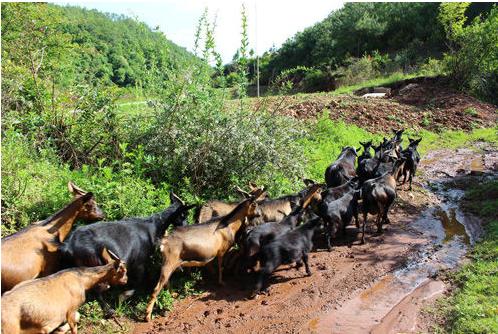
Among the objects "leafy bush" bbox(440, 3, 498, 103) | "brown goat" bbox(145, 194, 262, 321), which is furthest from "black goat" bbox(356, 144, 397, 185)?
"leafy bush" bbox(440, 3, 498, 103)

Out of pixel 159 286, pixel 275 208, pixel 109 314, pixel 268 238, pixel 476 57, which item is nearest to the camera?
pixel 109 314

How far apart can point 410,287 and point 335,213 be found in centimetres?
186

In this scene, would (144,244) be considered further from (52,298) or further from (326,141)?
(326,141)

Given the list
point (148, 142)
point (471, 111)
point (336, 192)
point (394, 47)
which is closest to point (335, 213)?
point (336, 192)

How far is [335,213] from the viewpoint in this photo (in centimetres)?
778

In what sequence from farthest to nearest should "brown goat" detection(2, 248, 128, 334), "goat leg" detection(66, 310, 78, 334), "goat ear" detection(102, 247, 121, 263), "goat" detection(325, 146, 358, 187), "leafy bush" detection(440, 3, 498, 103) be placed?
"leafy bush" detection(440, 3, 498, 103), "goat" detection(325, 146, 358, 187), "goat ear" detection(102, 247, 121, 263), "goat leg" detection(66, 310, 78, 334), "brown goat" detection(2, 248, 128, 334)

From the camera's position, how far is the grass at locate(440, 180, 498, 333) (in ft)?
17.3

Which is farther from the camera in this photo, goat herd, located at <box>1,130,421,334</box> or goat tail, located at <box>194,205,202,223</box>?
goat tail, located at <box>194,205,202,223</box>

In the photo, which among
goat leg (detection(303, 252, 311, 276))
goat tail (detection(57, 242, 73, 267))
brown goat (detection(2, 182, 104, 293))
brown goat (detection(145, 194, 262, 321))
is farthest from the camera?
goat leg (detection(303, 252, 311, 276))

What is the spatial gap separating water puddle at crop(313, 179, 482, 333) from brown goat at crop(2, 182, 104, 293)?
138 inches

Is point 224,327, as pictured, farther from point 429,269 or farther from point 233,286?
point 429,269

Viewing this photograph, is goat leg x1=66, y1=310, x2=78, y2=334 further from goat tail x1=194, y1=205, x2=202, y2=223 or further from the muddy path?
goat tail x1=194, y1=205, x2=202, y2=223

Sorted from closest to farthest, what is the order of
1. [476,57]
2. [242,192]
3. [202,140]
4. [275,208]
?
[242,192] → [275,208] → [202,140] → [476,57]

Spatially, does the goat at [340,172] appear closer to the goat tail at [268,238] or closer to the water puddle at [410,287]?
the water puddle at [410,287]
